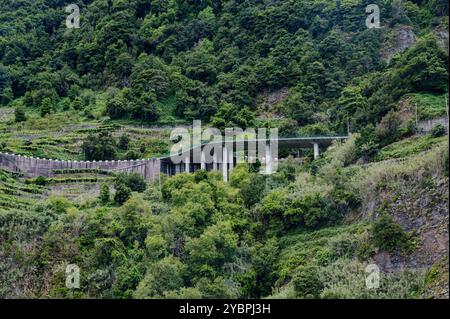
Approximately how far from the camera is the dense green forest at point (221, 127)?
39.9m

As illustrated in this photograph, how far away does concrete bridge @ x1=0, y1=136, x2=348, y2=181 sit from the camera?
54062mm

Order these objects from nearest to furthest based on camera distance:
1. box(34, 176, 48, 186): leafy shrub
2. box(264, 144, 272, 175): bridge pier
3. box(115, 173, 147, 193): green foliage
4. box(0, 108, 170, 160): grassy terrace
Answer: box(115, 173, 147, 193): green foliage → box(264, 144, 272, 175): bridge pier → box(34, 176, 48, 186): leafy shrub → box(0, 108, 170, 160): grassy terrace

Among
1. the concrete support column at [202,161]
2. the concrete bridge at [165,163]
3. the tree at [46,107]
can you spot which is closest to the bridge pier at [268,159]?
the concrete bridge at [165,163]

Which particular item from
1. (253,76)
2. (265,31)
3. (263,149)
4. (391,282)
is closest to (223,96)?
(253,76)

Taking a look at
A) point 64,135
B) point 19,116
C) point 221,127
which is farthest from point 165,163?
point 19,116

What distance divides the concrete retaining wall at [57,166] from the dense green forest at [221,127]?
1.15m

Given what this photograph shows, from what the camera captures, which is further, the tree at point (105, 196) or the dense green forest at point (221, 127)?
the tree at point (105, 196)

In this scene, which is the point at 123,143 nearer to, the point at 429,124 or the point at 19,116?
the point at 19,116

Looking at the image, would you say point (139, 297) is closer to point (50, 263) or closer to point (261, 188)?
point (50, 263)

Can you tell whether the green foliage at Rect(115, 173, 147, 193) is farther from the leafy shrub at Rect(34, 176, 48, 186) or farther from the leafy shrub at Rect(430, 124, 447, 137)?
the leafy shrub at Rect(430, 124, 447, 137)

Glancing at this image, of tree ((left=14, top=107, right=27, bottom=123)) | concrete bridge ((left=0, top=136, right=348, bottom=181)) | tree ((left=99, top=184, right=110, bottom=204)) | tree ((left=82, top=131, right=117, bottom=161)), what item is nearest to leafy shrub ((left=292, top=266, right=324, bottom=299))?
tree ((left=99, top=184, right=110, bottom=204))

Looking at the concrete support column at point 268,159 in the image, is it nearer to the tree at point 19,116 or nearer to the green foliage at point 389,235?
the green foliage at point 389,235

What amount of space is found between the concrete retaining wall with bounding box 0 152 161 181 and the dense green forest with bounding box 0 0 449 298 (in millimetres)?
1150

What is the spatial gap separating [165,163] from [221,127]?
8900mm
